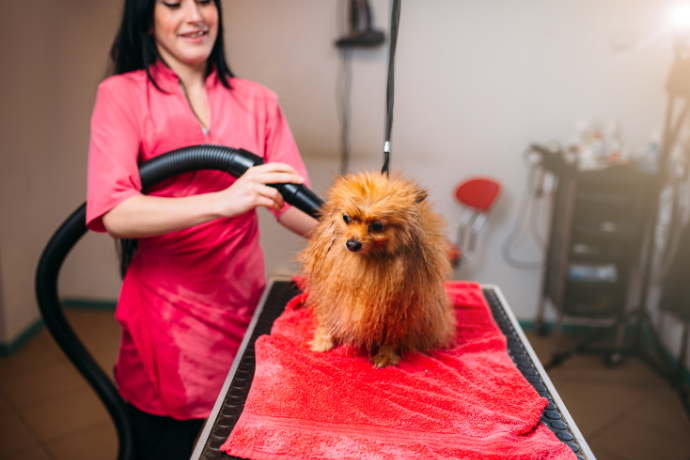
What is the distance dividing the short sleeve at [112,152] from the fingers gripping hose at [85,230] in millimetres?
60

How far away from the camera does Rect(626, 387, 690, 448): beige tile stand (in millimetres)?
1758

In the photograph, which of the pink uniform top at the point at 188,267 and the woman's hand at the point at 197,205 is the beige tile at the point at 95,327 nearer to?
the pink uniform top at the point at 188,267

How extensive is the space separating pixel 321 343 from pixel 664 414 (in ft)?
5.81

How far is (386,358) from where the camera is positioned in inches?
39.4

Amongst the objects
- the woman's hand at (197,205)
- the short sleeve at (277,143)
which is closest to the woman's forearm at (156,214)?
the woman's hand at (197,205)

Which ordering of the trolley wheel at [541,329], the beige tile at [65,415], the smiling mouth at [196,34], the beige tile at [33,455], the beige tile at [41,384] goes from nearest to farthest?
1. the smiling mouth at [196,34]
2. the beige tile at [33,455]
3. the beige tile at [65,415]
4. the beige tile at [41,384]
5. the trolley wheel at [541,329]

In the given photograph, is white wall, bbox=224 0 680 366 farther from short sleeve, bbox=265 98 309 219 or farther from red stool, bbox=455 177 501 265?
short sleeve, bbox=265 98 309 219

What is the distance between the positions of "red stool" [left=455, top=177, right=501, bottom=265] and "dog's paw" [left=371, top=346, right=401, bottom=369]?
1693mm

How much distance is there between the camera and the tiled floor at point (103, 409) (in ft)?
5.65

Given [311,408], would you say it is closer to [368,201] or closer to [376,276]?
[376,276]

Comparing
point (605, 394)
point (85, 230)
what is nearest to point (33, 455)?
point (85, 230)

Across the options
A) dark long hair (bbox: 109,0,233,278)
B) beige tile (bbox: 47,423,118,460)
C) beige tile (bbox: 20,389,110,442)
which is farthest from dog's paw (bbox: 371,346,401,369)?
beige tile (bbox: 20,389,110,442)

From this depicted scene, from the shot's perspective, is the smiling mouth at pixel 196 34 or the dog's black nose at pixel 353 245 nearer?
the dog's black nose at pixel 353 245

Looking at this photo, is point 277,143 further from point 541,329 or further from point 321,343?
point 541,329
